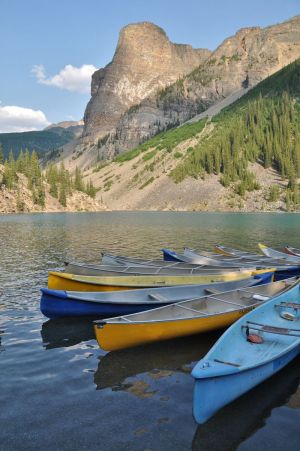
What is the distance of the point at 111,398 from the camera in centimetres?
1084

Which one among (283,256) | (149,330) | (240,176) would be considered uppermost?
(240,176)

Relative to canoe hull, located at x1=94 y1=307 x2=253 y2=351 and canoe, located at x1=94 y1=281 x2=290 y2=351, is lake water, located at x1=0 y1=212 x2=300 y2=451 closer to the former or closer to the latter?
canoe hull, located at x1=94 y1=307 x2=253 y2=351

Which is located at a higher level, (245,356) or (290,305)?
(290,305)

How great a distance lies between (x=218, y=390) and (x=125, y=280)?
1159cm

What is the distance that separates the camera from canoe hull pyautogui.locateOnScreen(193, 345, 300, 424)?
8.73m

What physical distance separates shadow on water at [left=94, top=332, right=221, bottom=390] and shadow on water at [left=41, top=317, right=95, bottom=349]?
103 inches

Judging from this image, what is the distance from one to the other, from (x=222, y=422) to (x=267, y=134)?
19518cm

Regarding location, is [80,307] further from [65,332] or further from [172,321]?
[172,321]

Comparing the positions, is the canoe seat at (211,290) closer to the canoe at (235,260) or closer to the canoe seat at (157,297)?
the canoe seat at (157,297)

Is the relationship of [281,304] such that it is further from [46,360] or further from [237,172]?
[237,172]

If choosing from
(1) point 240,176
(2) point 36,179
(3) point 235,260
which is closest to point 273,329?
(3) point 235,260

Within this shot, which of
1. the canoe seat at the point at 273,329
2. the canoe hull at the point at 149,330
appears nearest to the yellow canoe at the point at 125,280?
the canoe hull at the point at 149,330

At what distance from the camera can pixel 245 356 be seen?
433 inches

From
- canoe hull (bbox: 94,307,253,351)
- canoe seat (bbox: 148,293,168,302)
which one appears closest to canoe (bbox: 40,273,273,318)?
canoe seat (bbox: 148,293,168,302)
